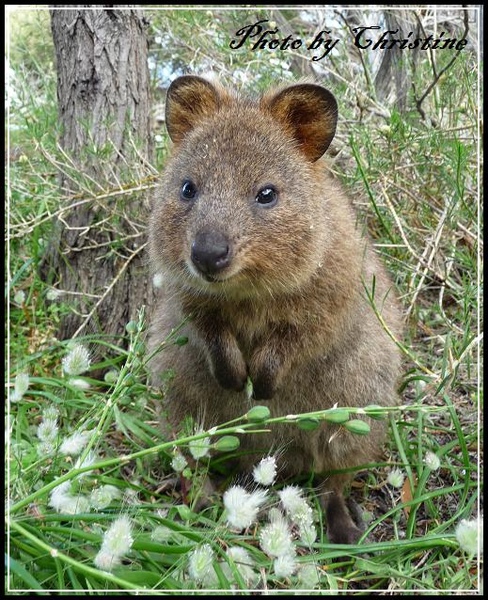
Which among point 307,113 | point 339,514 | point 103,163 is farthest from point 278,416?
point 103,163

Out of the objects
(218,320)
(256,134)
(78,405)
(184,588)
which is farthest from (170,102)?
(184,588)

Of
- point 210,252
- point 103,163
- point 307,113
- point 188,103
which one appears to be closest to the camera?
point 210,252

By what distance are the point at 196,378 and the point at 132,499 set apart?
2.84ft

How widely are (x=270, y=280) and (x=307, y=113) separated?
0.96 m

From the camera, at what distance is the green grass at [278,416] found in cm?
272

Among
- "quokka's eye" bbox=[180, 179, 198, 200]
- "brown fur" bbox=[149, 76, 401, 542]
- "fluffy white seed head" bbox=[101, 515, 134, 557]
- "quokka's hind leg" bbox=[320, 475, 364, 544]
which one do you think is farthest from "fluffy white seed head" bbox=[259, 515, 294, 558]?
"quokka's eye" bbox=[180, 179, 198, 200]

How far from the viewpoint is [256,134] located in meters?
3.38

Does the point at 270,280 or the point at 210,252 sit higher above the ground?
the point at 210,252

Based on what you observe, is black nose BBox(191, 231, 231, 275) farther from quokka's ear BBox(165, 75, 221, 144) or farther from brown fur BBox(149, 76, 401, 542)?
quokka's ear BBox(165, 75, 221, 144)

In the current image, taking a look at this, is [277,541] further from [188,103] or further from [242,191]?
[188,103]

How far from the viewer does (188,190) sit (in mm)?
3354

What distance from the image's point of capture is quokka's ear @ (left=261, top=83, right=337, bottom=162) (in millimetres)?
3402

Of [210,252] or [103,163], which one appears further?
[103,163]

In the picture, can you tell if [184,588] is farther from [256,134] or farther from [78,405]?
[256,134]
